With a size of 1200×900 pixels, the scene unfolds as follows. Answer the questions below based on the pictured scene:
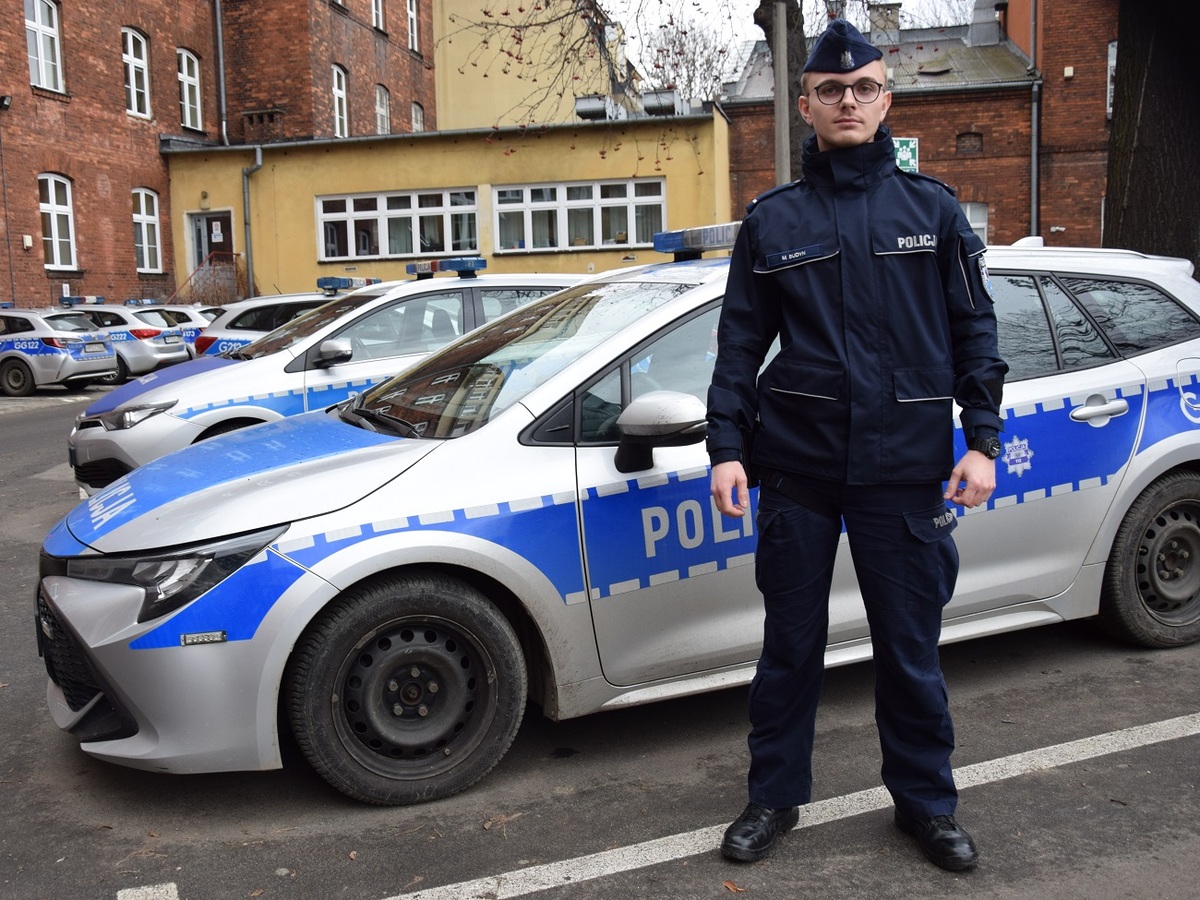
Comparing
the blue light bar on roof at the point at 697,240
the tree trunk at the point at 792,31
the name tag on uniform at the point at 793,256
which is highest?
the tree trunk at the point at 792,31

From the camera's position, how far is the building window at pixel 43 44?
76.9 ft

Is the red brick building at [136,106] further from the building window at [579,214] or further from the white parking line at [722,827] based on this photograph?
the white parking line at [722,827]

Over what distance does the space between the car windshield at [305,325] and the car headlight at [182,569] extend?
4.58 metres

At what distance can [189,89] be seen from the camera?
29.3 metres

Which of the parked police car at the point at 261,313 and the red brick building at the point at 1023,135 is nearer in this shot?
the parked police car at the point at 261,313

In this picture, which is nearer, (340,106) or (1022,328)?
(1022,328)

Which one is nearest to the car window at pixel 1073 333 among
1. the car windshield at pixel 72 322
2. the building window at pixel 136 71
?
the car windshield at pixel 72 322

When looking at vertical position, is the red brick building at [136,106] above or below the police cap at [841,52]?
above

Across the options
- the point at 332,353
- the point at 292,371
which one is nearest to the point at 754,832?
the point at 332,353

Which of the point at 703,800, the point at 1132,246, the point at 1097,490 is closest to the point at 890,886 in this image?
the point at 703,800

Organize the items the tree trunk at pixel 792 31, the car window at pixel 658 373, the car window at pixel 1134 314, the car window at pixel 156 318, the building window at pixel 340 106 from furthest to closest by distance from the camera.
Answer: the building window at pixel 340 106, the car window at pixel 156 318, the tree trunk at pixel 792 31, the car window at pixel 1134 314, the car window at pixel 658 373

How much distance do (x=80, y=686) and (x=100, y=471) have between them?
4219 mm

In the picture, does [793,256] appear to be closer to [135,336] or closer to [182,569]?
[182,569]

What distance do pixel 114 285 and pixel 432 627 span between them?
83.7ft
